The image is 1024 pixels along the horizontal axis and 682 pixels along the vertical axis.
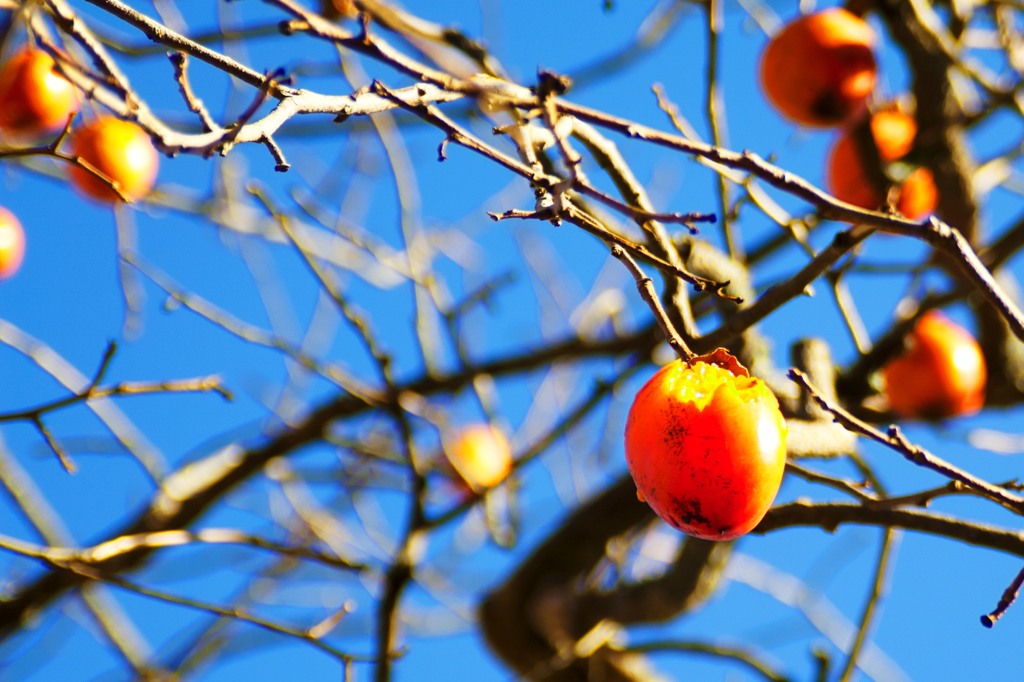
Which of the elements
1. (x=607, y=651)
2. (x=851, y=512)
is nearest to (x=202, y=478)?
(x=607, y=651)

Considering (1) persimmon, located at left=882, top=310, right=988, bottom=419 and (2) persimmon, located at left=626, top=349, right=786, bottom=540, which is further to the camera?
(1) persimmon, located at left=882, top=310, right=988, bottom=419

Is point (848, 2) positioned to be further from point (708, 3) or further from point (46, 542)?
point (46, 542)

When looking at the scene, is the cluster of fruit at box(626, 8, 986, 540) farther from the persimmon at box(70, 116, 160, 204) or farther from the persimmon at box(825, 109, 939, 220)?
the persimmon at box(70, 116, 160, 204)

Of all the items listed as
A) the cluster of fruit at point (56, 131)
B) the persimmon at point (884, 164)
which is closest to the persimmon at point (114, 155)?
the cluster of fruit at point (56, 131)

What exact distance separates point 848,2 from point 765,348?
1571 mm

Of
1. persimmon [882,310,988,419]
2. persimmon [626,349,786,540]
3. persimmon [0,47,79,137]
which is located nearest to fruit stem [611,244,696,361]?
persimmon [626,349,786,540]

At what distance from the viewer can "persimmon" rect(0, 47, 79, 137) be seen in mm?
2309

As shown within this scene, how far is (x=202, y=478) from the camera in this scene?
2.95 metres

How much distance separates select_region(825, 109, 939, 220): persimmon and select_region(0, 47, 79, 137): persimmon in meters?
1.86

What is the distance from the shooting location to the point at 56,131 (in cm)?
248

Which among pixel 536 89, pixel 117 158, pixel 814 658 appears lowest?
pixel 814 658

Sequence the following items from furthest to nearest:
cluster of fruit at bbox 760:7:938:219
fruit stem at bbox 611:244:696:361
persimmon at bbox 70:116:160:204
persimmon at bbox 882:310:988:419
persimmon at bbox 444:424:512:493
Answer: persimmon at bbox 444:424:512:493 → persimmon at bbox 70:116:160:204 → cluster of fruit at bbox 760:7:938:219 → persimmon at bbox 882:310:988:419 → fruit stem at bbox 611:244:696:361

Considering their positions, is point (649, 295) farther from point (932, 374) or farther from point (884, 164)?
point (884, 164)

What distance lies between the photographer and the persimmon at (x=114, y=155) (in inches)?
101
